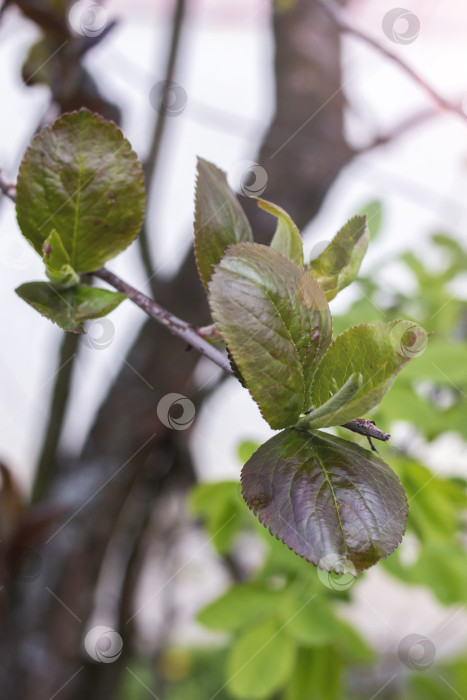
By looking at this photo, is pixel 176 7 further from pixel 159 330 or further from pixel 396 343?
pixel 396 343

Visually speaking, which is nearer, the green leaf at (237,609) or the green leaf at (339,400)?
the green leaf at (339,400)

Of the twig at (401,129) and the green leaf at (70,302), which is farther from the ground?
the twig at (401,129)

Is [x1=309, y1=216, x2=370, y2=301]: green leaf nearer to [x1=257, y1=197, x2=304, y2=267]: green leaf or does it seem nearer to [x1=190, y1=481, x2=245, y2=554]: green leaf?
[x1=257, y1=197, x2=304, y2=267]: green leaf

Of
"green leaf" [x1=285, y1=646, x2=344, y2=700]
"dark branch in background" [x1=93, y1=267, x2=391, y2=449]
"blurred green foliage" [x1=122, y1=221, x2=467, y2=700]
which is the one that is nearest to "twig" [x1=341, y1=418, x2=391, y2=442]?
"dark branch in background" [x1=93, y1=267, x2=391, y2=449]
